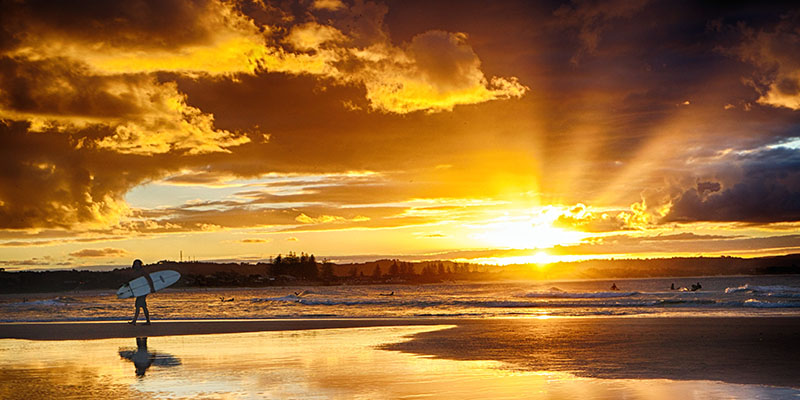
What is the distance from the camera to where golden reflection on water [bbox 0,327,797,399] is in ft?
44.1

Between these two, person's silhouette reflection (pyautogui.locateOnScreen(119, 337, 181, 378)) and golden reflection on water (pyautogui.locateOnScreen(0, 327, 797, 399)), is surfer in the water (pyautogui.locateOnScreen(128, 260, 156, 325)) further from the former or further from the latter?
person's silhouette reflection (pyautogui.locateOnScreen(119, 337, 181, 378))

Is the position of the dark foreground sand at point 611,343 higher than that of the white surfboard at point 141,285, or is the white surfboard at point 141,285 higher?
the white surfboard at point 141,285

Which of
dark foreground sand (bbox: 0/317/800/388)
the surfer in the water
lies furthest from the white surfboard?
dark foreground sand (bbox: 0/317/800/388)

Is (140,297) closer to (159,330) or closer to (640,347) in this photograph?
(159,330)

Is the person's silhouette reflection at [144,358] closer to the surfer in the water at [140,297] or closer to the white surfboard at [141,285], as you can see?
the surfer in the water at [140,297]

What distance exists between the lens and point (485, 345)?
22984mm

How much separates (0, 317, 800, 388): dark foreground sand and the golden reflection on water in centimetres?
128

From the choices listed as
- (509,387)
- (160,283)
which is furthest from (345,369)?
(160,283)

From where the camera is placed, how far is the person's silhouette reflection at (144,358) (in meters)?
18.1

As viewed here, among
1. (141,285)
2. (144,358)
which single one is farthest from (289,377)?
(141,285)

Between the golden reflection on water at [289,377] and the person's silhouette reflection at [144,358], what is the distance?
3 cm

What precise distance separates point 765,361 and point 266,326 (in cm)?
2299

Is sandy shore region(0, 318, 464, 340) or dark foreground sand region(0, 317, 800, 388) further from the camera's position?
sandy shore region(0, 318, 464, 340)

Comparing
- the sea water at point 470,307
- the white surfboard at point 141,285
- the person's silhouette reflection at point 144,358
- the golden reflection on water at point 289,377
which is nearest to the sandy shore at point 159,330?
the white surfboard at point 141,285
